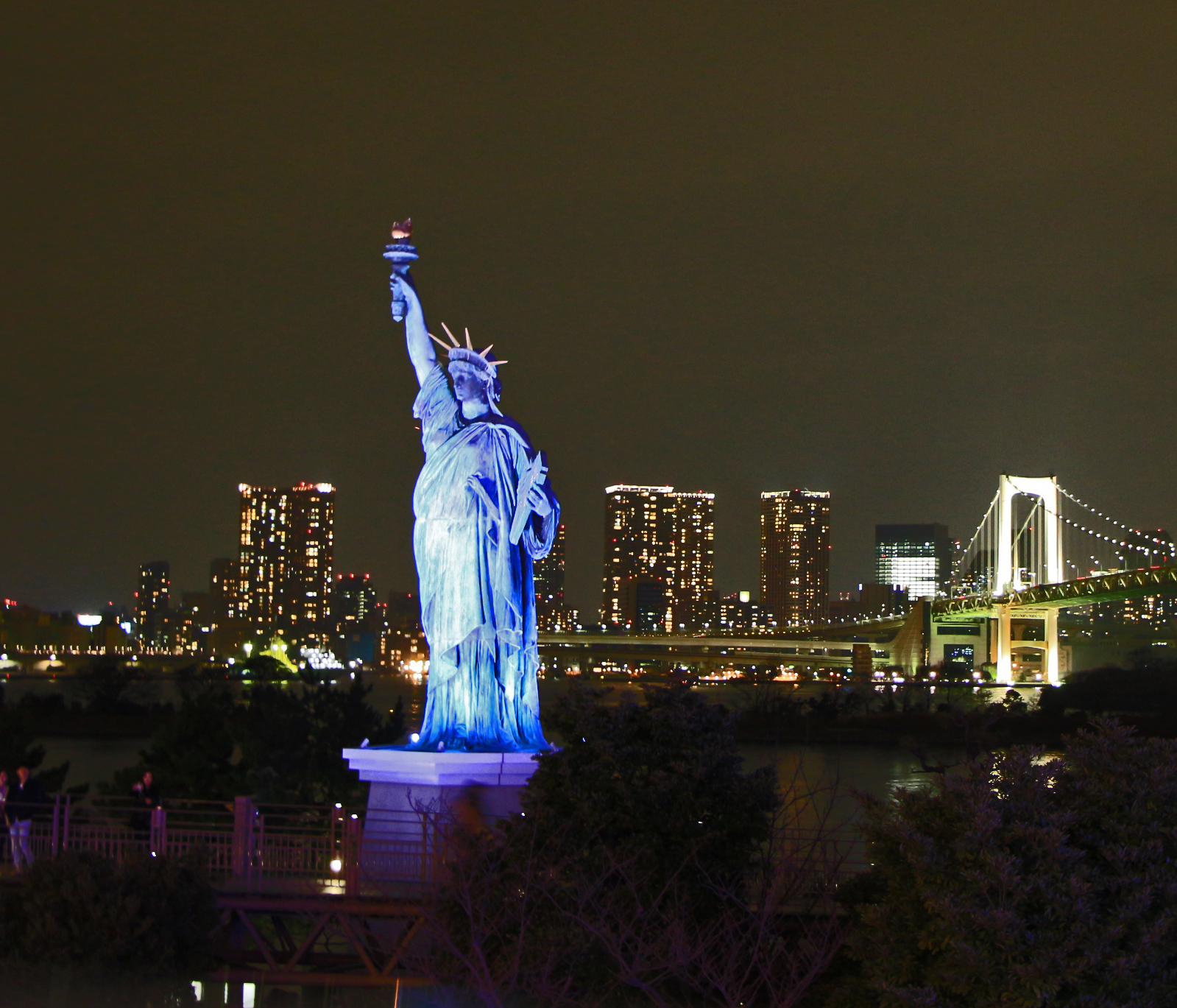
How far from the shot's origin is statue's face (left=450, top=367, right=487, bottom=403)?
13422mm

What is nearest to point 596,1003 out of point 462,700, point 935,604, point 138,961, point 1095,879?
point 1095,879

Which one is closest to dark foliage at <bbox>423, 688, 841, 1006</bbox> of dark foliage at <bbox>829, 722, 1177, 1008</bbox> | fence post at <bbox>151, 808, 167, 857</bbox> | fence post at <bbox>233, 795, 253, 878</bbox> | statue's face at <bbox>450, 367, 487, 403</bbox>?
dark foliage at <bbox>829, 722, 1177, 1008</bbox>

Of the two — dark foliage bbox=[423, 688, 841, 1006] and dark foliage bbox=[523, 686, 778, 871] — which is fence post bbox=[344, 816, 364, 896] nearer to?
dark foliage bbox=[423, 688, 841, 1006]

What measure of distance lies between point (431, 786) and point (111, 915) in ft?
11.3

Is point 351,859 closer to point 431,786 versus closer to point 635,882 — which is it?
point 431,786

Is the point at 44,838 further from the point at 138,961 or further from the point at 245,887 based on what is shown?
the point at 138,961

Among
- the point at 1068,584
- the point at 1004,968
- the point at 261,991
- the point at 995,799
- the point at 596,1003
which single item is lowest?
the point at 261,991

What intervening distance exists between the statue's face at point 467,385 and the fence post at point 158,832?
4513 millimetres

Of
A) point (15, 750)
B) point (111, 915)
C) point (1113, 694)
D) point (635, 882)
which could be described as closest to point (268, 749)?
point (15, 750)

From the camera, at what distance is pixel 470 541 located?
13.2m

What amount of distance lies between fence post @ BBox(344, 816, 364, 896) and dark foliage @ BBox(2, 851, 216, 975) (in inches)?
46.6

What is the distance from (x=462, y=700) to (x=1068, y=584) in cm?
4518

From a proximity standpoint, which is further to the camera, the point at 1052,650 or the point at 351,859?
the point at 1052,650

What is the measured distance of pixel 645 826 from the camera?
8.67 meters
